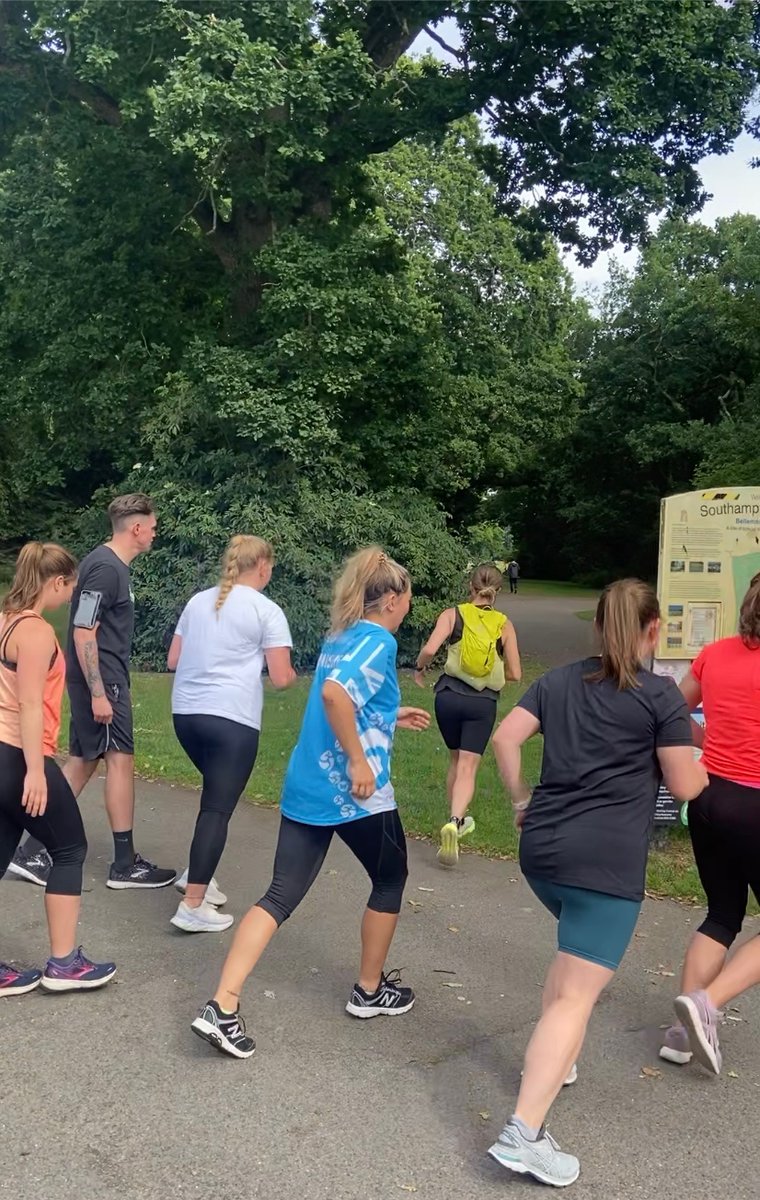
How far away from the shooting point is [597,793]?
11.3 feet

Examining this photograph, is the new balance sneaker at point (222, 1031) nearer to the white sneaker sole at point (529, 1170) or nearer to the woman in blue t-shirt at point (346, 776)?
the woman in blue t-shirt at point (346, 776)

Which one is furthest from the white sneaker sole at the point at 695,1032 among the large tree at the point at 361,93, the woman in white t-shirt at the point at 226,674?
the large tree at the point at 361,93

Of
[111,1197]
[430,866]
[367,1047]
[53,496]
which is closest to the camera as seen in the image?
[111,1197]

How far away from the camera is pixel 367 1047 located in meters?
4.17

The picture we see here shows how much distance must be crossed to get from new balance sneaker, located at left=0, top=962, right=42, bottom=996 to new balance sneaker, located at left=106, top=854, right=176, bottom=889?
53.8 inches

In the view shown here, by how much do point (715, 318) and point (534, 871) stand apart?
34217mm

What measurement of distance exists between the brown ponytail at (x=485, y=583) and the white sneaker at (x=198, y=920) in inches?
97.3

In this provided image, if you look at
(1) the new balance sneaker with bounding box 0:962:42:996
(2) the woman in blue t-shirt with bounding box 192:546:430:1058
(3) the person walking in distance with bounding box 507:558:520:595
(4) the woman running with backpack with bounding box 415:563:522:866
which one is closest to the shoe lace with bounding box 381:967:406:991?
(2) the woman in blue t-shirt with bounding box 192:546:430:1058

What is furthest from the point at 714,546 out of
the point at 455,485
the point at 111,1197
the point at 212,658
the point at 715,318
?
the point at 715,318

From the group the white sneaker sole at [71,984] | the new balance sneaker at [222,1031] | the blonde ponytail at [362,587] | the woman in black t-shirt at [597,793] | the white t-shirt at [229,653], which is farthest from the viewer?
the white t-shirt at [229,653]

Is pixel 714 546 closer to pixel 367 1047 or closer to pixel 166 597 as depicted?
pixel 367 1047

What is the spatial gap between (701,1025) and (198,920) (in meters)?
2.47

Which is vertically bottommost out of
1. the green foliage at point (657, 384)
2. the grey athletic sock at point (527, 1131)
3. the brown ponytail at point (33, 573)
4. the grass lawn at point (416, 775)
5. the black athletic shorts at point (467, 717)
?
the grass lawn at point (416, 775)

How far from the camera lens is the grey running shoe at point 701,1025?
3.81 m
